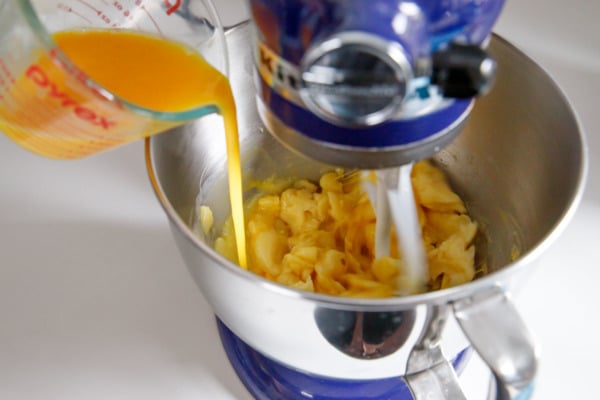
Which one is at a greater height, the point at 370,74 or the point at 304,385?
the point at 370,74

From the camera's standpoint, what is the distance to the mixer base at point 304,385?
716 mm

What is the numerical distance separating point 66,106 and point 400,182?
29cm

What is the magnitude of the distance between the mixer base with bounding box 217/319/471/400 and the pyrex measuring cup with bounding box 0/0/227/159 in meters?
0.28

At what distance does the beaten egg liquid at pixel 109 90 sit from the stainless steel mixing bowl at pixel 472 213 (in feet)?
0.17

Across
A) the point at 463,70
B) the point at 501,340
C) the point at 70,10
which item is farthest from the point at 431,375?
the point at 70,10

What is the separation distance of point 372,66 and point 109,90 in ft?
0.84

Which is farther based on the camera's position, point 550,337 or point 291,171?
point 291,171

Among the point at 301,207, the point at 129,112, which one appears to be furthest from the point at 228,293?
the point at 301,207

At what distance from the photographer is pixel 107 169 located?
3.06 feet

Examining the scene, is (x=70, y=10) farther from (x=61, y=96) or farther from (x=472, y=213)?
(x=472, y=213)

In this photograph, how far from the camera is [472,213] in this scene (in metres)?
0.86

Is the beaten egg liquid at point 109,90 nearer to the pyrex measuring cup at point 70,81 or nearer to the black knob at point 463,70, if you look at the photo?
the pyrex measuring cup at point 70,81

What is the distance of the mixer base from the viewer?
716mm

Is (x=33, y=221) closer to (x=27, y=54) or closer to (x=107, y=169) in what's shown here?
(x=107, y=169)
